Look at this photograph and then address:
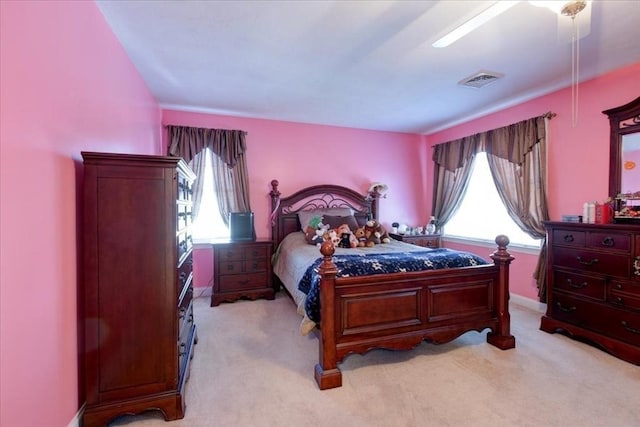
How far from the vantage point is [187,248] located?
7.56ft

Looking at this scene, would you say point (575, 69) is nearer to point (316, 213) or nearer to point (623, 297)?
point (623, 297)

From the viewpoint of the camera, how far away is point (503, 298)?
2.61 meters

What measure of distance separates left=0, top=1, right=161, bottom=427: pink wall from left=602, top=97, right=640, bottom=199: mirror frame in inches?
165

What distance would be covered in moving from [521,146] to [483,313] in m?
2.18

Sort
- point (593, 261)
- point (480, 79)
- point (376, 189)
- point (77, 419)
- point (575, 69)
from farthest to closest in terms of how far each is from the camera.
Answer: point (376, 189), point (480, 79), point (575, 69), point (593, 261), point (77, 419)

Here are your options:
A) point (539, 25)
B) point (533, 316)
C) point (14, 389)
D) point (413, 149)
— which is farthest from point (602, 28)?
point (14, 389)

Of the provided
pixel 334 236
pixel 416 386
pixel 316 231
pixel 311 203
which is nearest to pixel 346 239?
pixel 334 236

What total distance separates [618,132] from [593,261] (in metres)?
1.25

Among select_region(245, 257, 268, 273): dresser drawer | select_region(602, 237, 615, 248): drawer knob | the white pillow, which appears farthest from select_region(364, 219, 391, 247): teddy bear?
select_region(602, 237, 615, 248): drawer knob

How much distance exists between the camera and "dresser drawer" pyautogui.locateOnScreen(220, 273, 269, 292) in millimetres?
3746

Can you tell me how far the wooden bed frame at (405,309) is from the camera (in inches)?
83.6

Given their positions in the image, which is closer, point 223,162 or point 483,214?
point 223,162

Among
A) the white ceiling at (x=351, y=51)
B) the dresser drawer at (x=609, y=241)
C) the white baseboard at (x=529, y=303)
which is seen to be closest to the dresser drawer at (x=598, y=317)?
the dresser drawer at (x=609, y=241)

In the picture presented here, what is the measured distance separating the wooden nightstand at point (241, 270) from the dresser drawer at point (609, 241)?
3284mm
